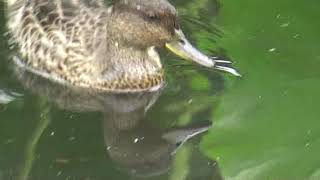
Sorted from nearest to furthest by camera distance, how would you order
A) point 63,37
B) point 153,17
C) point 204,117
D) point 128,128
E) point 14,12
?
point 204,117 < point 128,128 < point 153,17 < point 63,37 < point 14,12

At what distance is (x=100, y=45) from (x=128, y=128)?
1.89ft

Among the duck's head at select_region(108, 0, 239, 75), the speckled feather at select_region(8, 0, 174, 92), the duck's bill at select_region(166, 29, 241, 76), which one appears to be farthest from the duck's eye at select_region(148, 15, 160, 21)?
the speckled feather at select_region(8, 0, 174, 92)

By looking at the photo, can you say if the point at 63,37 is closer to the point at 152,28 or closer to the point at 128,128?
the point at 152,28

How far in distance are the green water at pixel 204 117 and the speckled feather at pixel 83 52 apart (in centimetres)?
9

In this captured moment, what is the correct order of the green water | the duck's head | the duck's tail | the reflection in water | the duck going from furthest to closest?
the duck's tail, the duck, the duck's head, the reflection in water, the green water

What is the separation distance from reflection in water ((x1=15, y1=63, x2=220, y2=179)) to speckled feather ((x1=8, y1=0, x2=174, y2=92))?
64mm

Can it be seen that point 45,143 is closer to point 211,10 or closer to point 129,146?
point 129,146

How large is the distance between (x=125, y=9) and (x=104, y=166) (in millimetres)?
1043

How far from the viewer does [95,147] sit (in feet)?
15.1

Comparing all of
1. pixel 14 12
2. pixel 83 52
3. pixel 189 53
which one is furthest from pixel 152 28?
pixel 14 12

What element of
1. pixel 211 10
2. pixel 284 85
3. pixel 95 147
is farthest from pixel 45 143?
pixel 211 10

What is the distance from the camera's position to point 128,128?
190 inches

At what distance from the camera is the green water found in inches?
151

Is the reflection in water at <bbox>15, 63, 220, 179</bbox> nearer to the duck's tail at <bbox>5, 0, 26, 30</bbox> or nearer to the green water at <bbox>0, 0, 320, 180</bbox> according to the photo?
the green water at <bbox>0, 0, 320, 180</bbox>
